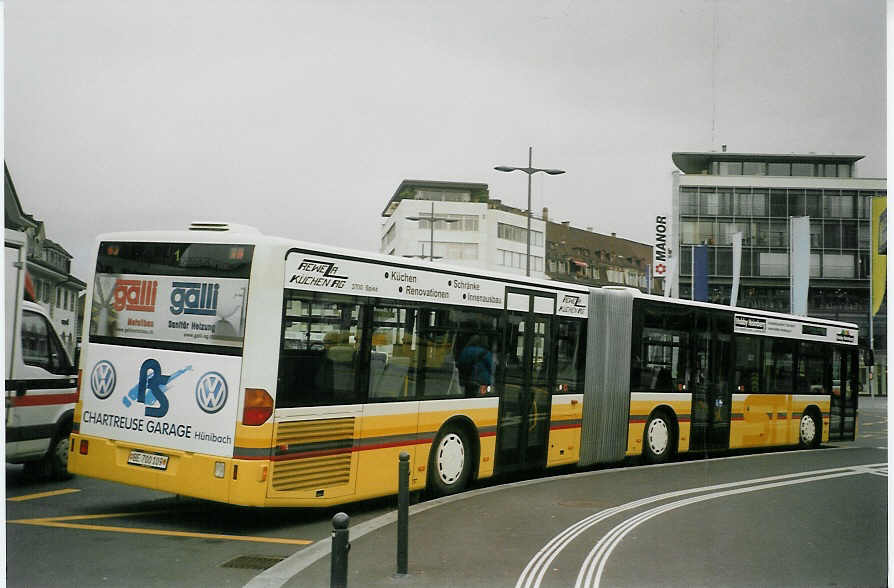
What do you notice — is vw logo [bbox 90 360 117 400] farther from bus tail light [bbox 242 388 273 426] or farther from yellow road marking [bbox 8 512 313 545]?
bus tail light [bbox 242 388 273 426]

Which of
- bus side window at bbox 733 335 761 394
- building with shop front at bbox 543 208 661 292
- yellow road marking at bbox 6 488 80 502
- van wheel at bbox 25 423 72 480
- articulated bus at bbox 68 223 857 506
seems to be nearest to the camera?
articulated bus at bbox 68 223 857 506

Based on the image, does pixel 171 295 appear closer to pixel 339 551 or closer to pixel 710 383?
pixel 339 551

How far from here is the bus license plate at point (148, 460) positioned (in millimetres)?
7945

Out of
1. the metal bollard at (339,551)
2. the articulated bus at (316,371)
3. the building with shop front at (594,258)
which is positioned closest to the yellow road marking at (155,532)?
the articulated bus at (316,371)

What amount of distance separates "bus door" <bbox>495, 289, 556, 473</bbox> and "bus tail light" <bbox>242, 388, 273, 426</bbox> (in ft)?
11.6

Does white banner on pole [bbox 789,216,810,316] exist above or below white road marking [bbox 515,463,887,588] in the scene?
above

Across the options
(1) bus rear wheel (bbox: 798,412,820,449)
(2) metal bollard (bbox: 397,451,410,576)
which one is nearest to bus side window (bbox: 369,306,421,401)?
(2) metal bollard (bbox: 397,451,410,576)

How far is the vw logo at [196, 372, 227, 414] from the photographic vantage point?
779cm

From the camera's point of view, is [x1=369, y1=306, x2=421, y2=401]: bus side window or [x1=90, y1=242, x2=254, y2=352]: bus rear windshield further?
[x1=369, y1=306, x2=421, y2=401]: bus side window

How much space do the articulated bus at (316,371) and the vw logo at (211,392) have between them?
0.01m

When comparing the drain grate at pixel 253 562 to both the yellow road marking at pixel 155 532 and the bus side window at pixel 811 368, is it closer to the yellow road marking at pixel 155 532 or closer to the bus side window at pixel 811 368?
the yellow road marking at pixel 155 532

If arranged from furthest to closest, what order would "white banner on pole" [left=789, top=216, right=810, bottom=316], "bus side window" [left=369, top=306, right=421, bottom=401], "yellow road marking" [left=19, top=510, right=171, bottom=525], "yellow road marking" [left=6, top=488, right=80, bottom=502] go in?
"white banner on pole" [left=789, top=216, right=810, bottom=316] → "yellow road marking" [left=6, top=488, right=80, bottom=502] → "bus side window" [left=369, top=306, right=421, bottom=401] → "yellow road marking" [left=19, top=510, right=171, bottom=525]

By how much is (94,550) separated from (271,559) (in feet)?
4.62

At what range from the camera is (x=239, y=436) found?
768cm
